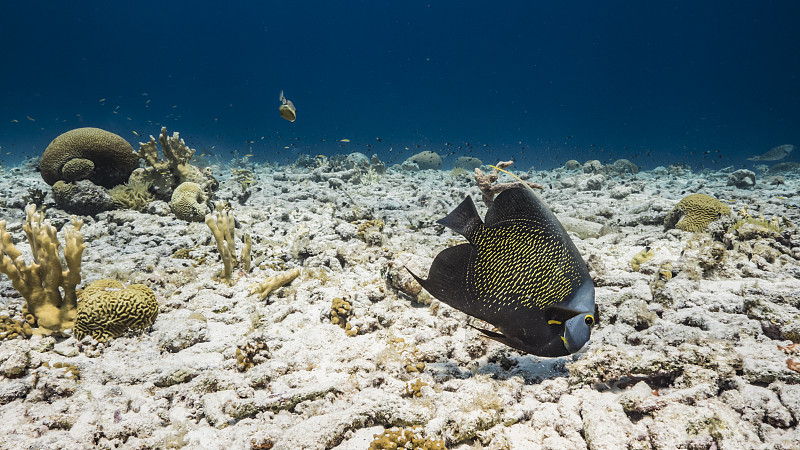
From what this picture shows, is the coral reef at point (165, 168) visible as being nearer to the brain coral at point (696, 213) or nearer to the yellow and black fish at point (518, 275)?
the yellow and black fish at point (518, 275)

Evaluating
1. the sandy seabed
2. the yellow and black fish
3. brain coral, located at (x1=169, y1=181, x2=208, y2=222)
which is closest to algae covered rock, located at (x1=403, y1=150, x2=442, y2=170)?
brain coral, located at (x1=169, y1=181, x2=208, y2=222)

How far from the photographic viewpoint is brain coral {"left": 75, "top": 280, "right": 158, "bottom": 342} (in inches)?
135

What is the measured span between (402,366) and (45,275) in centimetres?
384

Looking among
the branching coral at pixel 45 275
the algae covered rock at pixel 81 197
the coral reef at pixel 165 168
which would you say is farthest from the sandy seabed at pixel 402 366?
the coral reef at pixel 165 168

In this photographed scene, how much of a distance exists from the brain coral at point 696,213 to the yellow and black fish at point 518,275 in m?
5.84

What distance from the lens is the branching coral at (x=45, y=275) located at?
3.38 metres

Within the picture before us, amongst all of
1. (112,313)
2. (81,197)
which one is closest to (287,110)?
(81,197)

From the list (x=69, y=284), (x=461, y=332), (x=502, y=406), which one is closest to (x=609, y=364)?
(x=502, y=406)

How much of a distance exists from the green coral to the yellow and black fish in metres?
8.56

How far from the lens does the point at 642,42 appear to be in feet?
353

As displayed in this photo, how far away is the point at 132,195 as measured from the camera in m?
7.85

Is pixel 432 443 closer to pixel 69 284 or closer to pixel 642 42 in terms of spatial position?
pixel 69 284

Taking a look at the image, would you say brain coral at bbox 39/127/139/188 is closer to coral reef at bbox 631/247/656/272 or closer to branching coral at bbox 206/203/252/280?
branching coral at bbox 206/203/252/280

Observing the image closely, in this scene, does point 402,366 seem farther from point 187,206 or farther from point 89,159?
point 89,159
